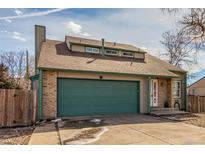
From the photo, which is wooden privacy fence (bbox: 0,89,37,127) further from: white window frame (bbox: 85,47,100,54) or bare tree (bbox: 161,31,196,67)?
bare tree (bbox: 161,31,196,67)

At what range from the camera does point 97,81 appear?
1215 centimetres

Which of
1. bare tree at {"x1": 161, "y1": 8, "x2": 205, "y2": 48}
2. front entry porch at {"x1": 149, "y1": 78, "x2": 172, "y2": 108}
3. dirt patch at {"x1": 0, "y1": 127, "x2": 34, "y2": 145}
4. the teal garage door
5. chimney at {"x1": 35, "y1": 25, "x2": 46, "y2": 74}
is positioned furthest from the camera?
chimney at {"x1": 35, "y1": 25, "x2": 46, "y2": 74}

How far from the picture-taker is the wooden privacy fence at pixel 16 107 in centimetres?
877

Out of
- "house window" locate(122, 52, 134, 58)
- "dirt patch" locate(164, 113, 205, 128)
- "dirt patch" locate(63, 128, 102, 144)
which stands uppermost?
"house window" locate(122, 52, 134, 58)

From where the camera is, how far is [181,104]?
16.2m

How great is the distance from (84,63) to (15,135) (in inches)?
240

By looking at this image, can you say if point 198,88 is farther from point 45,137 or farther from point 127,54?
point 45,137

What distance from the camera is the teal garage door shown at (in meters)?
11.3

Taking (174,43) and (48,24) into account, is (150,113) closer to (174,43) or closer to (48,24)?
(48,24)

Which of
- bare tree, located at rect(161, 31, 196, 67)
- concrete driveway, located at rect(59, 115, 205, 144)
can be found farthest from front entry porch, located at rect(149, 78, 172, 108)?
bare tree, located at rect(161, 31, 196, 67)

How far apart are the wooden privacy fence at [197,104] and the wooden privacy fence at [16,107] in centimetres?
1270

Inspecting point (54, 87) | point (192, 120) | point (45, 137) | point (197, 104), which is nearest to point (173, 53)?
point (197, 104)

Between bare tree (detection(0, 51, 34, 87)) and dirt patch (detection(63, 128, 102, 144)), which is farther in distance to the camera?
bare tree (detection(0, 51, 34, 87))
